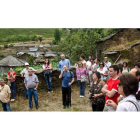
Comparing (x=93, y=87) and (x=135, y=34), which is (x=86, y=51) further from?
(x=93, y=87)

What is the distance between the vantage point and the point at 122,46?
12.1 m

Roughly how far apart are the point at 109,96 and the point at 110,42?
547 inches

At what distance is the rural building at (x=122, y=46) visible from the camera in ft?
30.3

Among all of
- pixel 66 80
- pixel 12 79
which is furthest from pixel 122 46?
pixel 12 79

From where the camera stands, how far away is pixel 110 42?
627 inches

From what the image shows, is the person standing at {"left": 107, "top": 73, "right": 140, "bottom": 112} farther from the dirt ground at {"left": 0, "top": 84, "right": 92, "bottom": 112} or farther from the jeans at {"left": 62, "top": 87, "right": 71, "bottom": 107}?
the dirt ground at {"left": 0, "top": 84, "right": 92, "bottom": 112}

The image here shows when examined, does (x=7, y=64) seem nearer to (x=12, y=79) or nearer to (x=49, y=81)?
(x=12, y=79)

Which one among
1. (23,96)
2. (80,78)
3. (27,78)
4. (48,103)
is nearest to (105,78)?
(80,78)

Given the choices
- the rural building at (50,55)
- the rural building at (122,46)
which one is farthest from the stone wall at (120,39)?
the rural building at (50,55)

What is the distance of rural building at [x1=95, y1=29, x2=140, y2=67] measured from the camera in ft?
30.3

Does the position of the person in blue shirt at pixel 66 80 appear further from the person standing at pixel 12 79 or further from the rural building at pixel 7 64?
the rural building at pixel 7 64

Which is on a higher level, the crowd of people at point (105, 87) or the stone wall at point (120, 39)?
the stone wall at point (120, 39)

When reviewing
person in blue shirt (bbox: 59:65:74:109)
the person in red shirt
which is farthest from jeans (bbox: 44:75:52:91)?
the person in red shirt

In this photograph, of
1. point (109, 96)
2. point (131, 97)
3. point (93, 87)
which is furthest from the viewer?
point (93, 87)
